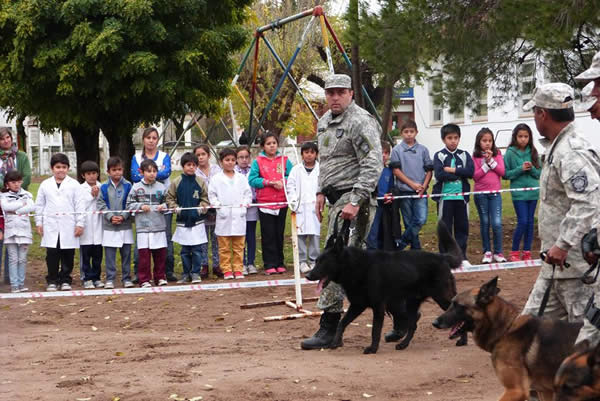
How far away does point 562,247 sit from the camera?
4754mm

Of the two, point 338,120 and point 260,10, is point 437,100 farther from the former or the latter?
point 260,10

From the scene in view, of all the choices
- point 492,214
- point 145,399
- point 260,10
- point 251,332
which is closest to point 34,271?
point 251,332

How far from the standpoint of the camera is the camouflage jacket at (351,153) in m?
7.32

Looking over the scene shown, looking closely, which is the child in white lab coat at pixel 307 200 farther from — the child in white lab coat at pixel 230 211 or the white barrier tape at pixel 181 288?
the white barrier tape at pixel 181 288

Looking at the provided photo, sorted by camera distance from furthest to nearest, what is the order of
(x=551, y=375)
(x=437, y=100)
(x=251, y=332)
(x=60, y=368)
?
(x=437, y=100) < (x=251, y=332) < (x=60, y=368) < (x=551, y=375)

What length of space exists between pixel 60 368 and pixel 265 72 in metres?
30.7

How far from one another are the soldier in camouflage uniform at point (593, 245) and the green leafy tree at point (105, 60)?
1464 centimetres

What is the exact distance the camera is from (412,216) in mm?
12859

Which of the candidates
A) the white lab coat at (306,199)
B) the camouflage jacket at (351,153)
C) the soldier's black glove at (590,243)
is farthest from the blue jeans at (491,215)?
the soldier's black glove at (590,243)

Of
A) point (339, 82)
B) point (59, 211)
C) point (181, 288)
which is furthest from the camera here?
point (59, 211)

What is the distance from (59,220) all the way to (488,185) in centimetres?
627

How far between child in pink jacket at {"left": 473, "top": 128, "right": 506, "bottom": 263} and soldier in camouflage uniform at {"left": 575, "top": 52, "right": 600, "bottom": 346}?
7.96 meters

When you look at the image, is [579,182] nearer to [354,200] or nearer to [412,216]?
[354,200]

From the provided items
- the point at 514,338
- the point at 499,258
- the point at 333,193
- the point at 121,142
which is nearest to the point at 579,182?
the point at 514,338
